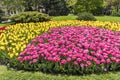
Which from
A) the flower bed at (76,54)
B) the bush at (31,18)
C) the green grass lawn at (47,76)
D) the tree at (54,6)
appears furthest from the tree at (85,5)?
the green grass lawn at (47,76)

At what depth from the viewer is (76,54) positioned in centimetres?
578

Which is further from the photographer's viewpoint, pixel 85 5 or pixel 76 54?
pixel 85 5

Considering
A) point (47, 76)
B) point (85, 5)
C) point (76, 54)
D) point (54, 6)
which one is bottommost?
point (47, 76)

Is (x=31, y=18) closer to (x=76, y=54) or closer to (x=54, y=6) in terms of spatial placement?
(x=76, y=54)

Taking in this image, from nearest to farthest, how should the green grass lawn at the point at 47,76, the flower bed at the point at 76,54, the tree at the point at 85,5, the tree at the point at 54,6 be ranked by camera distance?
1. the green grass lawn at the point at 47,76
2. the flower bed at the point at 76,54
3. the tree at the point at 85,5
4. the tree at the point at 54,6

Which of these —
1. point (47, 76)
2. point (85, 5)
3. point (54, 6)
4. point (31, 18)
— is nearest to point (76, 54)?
point (47, 76)

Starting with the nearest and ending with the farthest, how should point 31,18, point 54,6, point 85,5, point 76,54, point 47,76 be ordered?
point 47,76 < point 76,54 < point 31,18 < point 85,5 < point 54,6

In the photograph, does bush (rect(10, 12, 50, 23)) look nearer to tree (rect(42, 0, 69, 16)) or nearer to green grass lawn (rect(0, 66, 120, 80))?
green grass lawn (rect(0, 66, 120, 80))

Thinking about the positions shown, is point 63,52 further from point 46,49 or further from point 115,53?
point 115,53

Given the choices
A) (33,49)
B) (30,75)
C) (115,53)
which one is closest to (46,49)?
(33,49)

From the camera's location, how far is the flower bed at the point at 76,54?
18.0 ft

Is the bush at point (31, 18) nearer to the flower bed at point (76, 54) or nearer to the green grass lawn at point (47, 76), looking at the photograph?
the flower bed at point (76, 54)

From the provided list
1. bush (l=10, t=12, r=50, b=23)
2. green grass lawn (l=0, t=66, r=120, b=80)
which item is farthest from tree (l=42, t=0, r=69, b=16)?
green grass lawn (l=0, t=66, r=120, b=80)

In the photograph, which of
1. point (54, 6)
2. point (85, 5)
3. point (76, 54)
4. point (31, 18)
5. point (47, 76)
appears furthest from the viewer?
point (54, 6)
